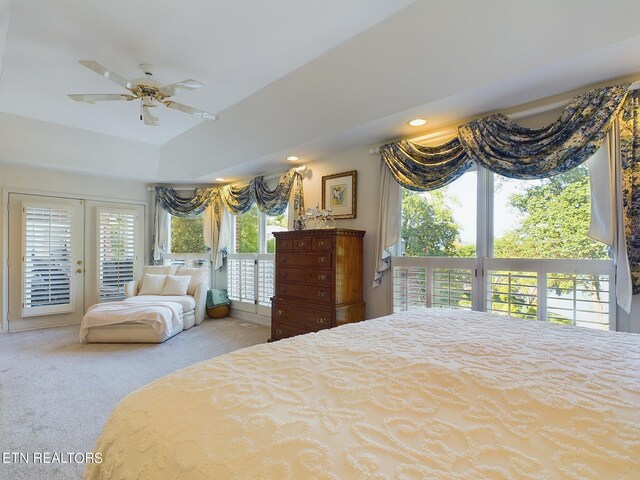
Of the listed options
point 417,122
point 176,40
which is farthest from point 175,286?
point 417,122

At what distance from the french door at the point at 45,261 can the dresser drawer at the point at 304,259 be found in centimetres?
383

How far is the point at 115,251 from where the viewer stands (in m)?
6.01

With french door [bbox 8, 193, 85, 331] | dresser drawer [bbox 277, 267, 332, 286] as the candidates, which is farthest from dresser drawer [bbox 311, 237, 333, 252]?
french door [bbox 8, 193, 85, 331]

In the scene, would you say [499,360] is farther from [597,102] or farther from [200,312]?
[200,312]

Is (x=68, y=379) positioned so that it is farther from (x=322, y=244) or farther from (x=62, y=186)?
(x=62, y=186)

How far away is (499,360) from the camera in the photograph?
1156 millimetres

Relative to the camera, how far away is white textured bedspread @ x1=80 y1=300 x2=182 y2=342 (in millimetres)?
4203

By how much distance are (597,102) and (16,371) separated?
5434 mm

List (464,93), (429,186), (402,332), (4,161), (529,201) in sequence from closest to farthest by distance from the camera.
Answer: (402,332), (464,93), (529,201), (429,186), (4,161)

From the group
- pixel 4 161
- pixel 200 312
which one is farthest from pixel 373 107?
pixel 4 161

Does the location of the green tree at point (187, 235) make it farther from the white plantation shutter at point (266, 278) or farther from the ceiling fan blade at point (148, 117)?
the ceiling fan blade at point (148, 117)

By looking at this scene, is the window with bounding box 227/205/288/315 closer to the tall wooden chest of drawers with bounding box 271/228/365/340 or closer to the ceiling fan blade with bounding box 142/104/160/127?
the tall wooden chest of drawers with bounding box 271/228/365/340

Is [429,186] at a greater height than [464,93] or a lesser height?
lesser

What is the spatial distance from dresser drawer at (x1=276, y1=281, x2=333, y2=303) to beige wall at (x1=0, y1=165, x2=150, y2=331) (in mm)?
3814
